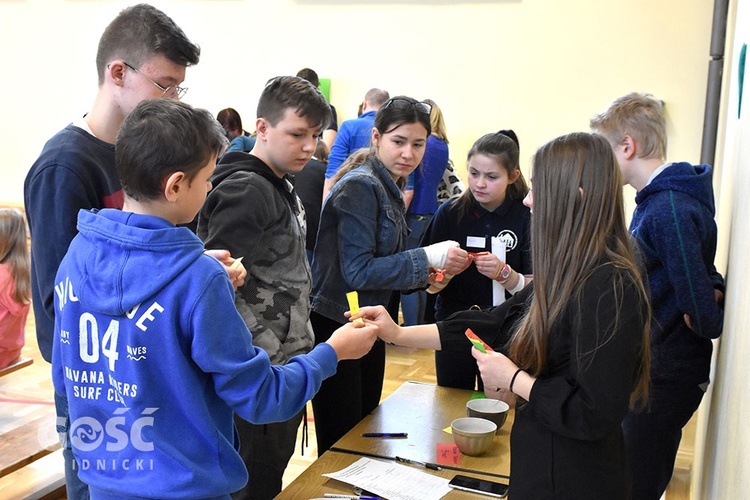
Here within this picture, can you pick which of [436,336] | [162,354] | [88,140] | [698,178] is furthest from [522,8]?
[162,354]

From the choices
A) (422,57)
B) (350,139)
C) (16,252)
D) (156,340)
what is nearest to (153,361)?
(156,340)

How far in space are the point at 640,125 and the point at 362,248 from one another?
36.7 inches

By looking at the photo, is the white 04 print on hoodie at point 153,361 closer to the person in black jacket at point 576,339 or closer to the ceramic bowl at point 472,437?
the person in black jacket at point 576,339

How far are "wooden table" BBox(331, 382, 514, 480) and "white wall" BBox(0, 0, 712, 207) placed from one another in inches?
151

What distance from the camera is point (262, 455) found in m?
1.92

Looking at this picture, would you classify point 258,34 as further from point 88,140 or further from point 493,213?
point 88,140

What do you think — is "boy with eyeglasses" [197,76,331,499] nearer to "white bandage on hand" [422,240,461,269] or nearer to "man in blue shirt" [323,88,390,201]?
"white bandage on hand" [422,240,461,269]

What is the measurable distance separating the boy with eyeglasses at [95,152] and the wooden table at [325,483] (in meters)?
0.46

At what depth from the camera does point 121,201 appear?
1.69 meters

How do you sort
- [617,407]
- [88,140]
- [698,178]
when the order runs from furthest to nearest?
[698,178]
[88,140]
[617,407]

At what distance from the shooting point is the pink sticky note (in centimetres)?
180

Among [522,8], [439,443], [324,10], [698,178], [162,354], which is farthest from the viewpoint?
[324,10]

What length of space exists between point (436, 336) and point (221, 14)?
538 centimetres

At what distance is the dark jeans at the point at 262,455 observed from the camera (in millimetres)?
1895
